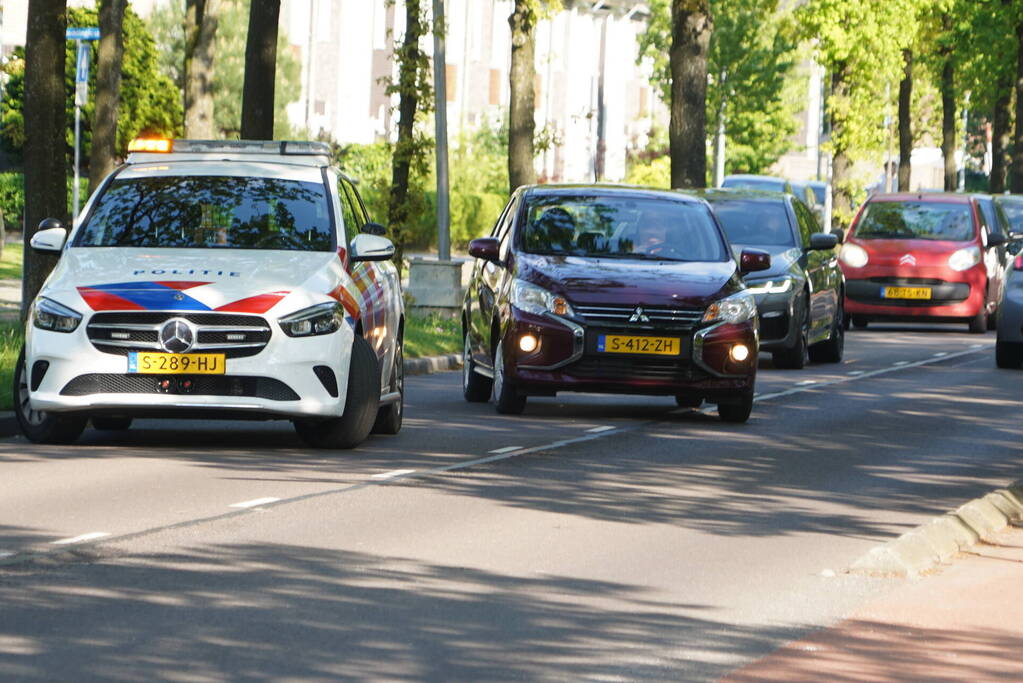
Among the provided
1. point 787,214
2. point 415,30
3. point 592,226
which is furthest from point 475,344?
point 415,30

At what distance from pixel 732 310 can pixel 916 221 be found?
49.8ft

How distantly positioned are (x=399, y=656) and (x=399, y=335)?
8.11m

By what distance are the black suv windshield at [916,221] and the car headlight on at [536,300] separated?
49.4 feet

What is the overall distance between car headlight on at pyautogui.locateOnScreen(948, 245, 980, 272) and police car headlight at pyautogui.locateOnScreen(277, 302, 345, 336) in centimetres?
1813

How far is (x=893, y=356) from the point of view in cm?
2572

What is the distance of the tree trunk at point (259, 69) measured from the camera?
22.8m

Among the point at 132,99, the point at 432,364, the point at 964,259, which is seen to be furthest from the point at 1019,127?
the point at 432,364

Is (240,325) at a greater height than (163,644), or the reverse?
(240,325)

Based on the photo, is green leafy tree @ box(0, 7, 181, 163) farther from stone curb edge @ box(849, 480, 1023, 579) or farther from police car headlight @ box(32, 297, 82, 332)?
stone curb edge @ box(849, 480, 1023, 579)

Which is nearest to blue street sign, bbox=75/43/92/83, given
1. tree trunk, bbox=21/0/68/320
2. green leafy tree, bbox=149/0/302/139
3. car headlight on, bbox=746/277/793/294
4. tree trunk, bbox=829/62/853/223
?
tree trunk, bbox=21/0/68/320

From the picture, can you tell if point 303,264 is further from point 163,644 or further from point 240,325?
point 163,644

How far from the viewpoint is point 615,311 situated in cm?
1536

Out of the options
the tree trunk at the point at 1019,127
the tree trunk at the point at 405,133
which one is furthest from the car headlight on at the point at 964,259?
the tree trunk at the point at 1019,127

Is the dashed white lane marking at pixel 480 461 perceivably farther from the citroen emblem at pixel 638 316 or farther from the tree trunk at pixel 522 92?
the tree trunk at pixel 522 92
